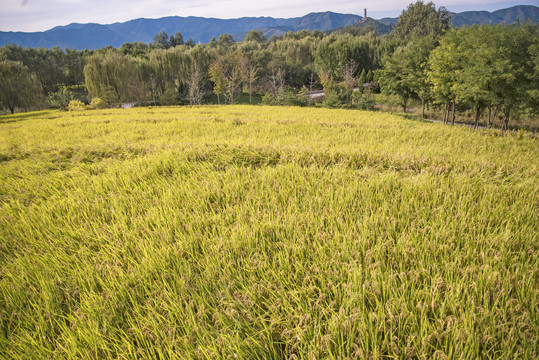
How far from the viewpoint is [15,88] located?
35438mm

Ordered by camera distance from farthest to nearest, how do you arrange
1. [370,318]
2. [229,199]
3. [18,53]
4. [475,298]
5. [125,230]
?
[18,53] → [229,199] → [125,230] → [475,298] → [370,318]

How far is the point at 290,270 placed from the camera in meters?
1.79

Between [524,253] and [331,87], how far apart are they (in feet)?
150

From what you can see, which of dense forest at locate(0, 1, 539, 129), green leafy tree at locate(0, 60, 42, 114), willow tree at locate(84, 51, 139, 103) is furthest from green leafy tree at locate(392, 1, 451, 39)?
green leafy tree at locate(0, 60, 42, 114)

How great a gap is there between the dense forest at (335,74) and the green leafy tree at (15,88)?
111 millimetres

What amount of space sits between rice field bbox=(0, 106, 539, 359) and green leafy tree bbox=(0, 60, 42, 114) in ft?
153

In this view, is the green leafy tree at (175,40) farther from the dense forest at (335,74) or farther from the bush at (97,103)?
the bush at (97,103)

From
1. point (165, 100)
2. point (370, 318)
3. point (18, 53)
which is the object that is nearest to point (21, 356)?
point (370, 318)

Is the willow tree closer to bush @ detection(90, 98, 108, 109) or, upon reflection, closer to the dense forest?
the dense forest

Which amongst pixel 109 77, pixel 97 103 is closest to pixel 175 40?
pixel 109 77

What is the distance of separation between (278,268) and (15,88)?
168 ft

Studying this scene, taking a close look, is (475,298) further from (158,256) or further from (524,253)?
(158,256)

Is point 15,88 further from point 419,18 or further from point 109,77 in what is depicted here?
point 419,18

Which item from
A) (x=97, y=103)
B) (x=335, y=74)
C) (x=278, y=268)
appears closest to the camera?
(x=278, y=268)
